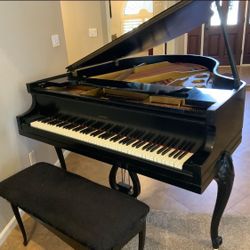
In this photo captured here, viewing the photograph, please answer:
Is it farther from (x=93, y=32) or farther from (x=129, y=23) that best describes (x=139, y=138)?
(x=129, y=23)

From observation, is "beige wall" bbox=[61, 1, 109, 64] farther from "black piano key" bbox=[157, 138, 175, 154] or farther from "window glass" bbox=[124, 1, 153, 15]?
"black piano key" bbox=[157, 138, 175, 154]

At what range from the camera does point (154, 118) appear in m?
1.46

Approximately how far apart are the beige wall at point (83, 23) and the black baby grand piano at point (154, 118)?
6.89 feet

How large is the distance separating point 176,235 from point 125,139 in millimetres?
845

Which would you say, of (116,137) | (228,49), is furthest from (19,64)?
(228,49)

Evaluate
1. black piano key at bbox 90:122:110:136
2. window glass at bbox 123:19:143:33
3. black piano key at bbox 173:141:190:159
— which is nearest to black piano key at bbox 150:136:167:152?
black piano key at bbox 173:141:190:159

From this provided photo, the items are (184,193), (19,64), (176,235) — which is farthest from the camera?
(184,193)

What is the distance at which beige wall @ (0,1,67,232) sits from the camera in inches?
78.3

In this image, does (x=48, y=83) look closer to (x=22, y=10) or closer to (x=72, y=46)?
(x=22, y=10)

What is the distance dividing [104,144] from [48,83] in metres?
0.86

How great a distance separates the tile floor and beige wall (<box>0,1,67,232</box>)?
52 centimetres

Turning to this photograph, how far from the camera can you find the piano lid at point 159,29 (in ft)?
4.33

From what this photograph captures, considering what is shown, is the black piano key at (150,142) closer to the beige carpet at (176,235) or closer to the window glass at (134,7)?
the beige carpet at (176,235)

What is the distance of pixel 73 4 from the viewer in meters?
3.96
